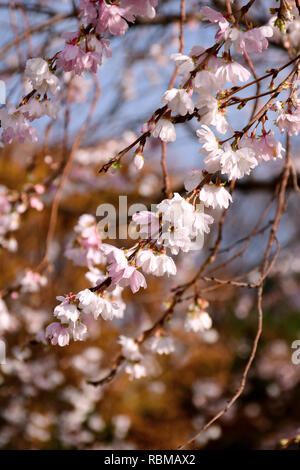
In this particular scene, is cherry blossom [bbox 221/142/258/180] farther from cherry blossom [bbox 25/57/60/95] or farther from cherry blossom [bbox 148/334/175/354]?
cherry blossom [bbox 148/334/175/354]

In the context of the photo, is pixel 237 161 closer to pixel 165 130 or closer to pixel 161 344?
pixel 165 130

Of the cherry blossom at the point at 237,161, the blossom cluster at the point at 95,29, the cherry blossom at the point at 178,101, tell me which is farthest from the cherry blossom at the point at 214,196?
the blossom cluster at the point at 95,29

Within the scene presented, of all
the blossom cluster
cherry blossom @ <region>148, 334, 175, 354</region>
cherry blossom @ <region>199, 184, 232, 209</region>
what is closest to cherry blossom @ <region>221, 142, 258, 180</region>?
cherry blossom @ <region>199, 184, 232, 209</region>

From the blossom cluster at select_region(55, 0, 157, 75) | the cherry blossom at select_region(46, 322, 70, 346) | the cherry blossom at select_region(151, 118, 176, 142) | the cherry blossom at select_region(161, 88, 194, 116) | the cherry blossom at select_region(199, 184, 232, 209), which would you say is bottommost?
the cherry blossom at select_region(46, 322, 70, 346)

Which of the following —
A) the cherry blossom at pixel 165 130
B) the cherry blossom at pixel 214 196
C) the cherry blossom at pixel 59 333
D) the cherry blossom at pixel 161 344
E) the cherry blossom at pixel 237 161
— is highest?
the cherry blossom at pixel 165 130

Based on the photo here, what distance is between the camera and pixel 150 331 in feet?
4.13

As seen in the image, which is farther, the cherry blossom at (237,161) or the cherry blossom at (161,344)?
the cherry blossom at (161,344)

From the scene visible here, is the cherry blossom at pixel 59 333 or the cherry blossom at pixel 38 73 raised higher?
the cherry blossom at pixel 38 73

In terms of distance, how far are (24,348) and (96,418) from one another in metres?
2.94

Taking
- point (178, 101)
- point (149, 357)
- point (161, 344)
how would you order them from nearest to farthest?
1. point (178, 101)
2. point (161, 344)
3. point (149, 357)

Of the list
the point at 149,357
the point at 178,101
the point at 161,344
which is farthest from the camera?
the point at 149,357

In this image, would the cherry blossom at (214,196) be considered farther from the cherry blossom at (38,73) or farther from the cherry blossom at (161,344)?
the cherry blossom at (161,344)

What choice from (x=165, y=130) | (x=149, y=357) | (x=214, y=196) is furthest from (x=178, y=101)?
(x=149, y=357)
